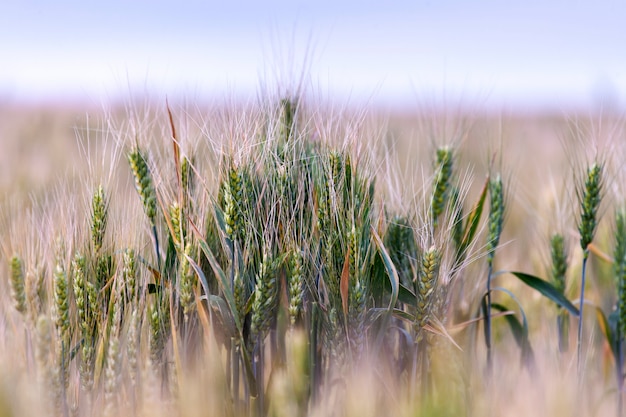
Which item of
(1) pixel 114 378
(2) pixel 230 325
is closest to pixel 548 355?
(2) pixel 230 325

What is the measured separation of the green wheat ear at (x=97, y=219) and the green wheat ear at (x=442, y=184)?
858 mm

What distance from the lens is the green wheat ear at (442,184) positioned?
1.66 metres

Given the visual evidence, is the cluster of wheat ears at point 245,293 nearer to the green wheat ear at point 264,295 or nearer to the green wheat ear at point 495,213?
the green wheat ear at point 264,295

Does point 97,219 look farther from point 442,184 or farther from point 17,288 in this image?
point 442,184

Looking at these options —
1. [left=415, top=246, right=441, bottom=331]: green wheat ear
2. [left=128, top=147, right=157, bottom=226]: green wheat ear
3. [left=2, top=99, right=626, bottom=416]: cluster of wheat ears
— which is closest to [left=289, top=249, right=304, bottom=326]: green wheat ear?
[left=2, top=99, right=626, bottom=416]: cluster of wheat ears

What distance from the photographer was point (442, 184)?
169cm

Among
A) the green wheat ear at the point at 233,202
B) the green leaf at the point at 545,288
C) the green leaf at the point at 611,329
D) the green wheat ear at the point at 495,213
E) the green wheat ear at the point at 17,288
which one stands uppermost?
the green wheat ear at the point at 233,202

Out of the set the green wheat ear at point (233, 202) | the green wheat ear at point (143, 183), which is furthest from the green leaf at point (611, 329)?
the green wheat ear at point (143, 183)

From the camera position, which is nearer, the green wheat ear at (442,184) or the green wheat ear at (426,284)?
the green wheat ear at (426,284)

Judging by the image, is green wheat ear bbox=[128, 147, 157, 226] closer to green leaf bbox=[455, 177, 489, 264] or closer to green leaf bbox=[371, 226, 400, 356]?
green leaf bbox=[371, 226, 400, 356]

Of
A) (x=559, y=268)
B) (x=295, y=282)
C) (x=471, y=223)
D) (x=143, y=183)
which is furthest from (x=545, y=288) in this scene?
(x=143, y=183)

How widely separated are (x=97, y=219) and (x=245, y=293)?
392 millimetres

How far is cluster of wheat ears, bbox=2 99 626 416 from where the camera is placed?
50.1 inches

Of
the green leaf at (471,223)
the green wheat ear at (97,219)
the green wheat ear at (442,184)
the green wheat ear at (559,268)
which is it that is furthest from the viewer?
the green wheat ear at (559,268)
